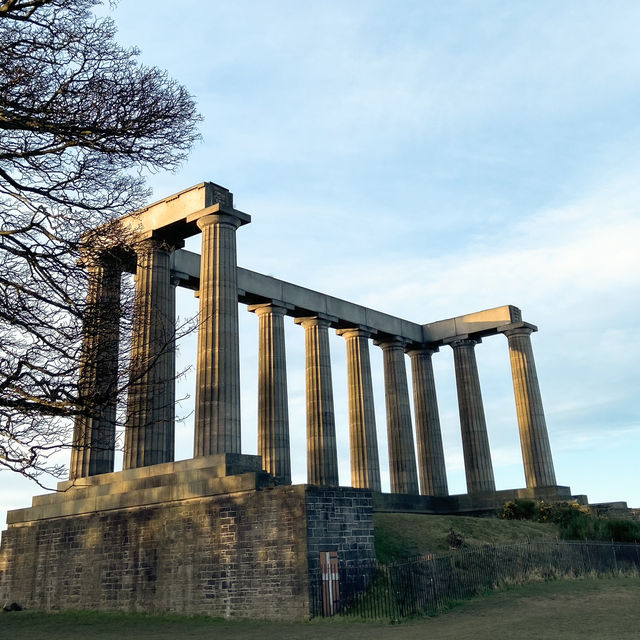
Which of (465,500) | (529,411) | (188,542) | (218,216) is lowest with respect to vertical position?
(188,542)

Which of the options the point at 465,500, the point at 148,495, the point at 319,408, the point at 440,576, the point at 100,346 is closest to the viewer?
the point at 100,346

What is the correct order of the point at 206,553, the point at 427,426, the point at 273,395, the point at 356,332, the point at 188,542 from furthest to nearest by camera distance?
the point at 427,426 → the point at 356,332 → the point at 273,395 → the point at 188,542 → the point at 206,553

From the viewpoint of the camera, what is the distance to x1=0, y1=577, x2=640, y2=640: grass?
16906 mm

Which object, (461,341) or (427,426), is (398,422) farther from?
(461,341)

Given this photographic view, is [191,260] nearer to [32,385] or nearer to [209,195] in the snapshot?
[209,195]

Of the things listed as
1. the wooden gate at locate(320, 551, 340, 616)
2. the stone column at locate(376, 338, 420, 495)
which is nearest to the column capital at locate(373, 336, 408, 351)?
the stone column at locate(376, 338, 420, 495)

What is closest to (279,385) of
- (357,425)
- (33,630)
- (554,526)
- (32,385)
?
(357,425)

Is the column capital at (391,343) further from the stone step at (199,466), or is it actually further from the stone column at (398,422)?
the stone step at (199,466)

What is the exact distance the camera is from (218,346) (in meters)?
27.6

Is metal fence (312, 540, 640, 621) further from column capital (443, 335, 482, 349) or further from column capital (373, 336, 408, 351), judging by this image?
column capital (443, 335, 482, 349)

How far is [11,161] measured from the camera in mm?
15531

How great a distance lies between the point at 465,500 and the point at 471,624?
100 ft

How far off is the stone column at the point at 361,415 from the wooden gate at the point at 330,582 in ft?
72.8

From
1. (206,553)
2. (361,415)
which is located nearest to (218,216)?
(206,553)
